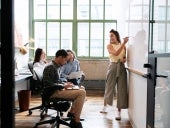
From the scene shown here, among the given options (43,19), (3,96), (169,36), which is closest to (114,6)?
(43,19)

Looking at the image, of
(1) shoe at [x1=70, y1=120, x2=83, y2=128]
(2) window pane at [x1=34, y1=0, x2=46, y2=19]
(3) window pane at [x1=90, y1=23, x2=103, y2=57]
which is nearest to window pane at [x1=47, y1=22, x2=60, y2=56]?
(2) window pane at [x1=34, y1=0, x2=46, y2=19]

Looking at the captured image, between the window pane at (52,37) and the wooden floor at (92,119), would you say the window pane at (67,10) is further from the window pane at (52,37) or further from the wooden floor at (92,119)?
the wooden floor at (92,119)

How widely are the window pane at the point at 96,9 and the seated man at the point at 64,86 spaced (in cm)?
417

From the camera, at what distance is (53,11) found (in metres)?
7.92

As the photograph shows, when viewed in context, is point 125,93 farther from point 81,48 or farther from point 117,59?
point 81,48

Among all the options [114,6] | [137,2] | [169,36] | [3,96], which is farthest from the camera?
[114,6]

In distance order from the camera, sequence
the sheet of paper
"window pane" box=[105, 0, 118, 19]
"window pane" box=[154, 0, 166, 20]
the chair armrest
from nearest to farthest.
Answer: "window pane" box=[154, 0, 166, 20]
the chair armrest
the sheet of paper
"window pane" box=[105, 0, 118, 19]

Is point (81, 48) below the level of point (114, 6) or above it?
below

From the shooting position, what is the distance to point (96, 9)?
7.92m

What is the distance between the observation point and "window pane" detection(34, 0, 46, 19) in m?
7.89

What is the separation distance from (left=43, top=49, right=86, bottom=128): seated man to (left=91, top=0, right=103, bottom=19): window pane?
417cm

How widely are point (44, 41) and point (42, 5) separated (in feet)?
3.42

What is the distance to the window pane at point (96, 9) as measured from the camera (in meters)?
7.91

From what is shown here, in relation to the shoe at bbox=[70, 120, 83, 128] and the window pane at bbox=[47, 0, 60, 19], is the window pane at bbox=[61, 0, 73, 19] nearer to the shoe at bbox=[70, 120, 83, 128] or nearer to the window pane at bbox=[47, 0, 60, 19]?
the window pane at bbox=[47, 0, 60, 19]
